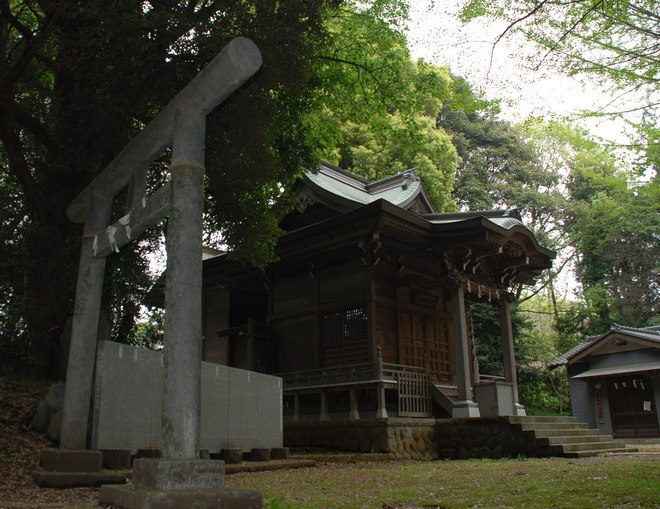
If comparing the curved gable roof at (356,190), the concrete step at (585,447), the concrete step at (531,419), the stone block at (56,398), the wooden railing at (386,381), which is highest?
the curved gable roof at (356,190)

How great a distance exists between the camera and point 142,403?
23.5 feet

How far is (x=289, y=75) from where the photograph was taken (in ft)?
30.4

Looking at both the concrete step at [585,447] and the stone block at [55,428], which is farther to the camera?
the concrete step at [585,447]

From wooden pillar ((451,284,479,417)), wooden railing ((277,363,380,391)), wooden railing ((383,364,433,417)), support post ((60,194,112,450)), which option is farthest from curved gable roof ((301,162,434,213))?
support post ((60,194,112,450))

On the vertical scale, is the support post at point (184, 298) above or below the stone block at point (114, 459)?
above

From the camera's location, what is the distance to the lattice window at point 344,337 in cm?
1453

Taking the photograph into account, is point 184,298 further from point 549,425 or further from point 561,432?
point 561,432

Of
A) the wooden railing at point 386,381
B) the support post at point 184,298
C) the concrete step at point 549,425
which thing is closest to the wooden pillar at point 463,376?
the wooden railing at point 386,381

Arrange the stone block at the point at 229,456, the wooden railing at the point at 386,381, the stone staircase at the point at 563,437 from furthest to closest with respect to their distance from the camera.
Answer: the wooden railing at the point at 386,381, the stone staircase at the point at 563,437, the stone block at the point at 229,456

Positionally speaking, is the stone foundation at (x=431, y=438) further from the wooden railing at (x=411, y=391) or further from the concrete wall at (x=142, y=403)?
the concrete wall at (x=142, y=403)

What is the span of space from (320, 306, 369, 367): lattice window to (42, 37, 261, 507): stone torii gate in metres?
8.14

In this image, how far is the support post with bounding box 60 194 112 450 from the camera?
688 centimetres

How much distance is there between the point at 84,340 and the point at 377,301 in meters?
8.42

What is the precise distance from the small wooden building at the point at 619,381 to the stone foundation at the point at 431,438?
13792 mm
